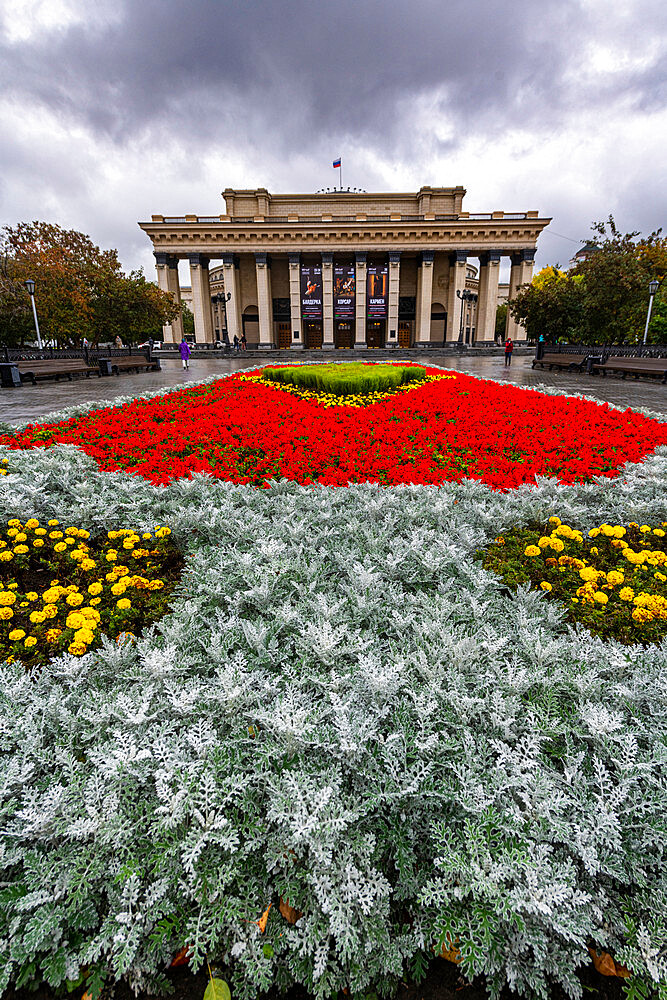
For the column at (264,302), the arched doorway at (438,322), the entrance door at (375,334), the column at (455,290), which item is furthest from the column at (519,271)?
the column at (264,302)

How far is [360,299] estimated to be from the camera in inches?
1955

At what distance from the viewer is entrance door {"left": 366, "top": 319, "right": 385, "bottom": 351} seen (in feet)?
178

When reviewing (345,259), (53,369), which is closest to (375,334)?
(345,259)

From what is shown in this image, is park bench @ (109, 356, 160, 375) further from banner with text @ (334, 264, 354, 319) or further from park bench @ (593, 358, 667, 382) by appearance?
banner with text @ (334, 264, 354, 319)

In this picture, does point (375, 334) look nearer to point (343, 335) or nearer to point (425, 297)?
point (343, 335)

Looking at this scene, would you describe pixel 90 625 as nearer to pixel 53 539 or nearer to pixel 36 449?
pixel 53 539

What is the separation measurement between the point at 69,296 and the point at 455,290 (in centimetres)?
3599

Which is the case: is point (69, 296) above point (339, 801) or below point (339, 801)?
above

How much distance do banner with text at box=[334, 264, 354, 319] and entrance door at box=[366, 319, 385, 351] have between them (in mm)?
4364

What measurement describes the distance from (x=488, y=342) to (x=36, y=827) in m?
51.3

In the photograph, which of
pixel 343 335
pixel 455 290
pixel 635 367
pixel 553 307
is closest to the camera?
pixel 635 367

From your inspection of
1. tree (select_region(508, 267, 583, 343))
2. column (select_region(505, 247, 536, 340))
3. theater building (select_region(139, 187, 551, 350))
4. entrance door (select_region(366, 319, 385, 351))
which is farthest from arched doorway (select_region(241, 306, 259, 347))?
tree (select_region(508, 267, 583, 343))

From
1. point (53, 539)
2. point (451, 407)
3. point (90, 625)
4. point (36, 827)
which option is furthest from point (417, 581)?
point (451, 407)

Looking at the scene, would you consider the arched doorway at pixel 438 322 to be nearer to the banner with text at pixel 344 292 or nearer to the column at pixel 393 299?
the column at pixel 393 299
